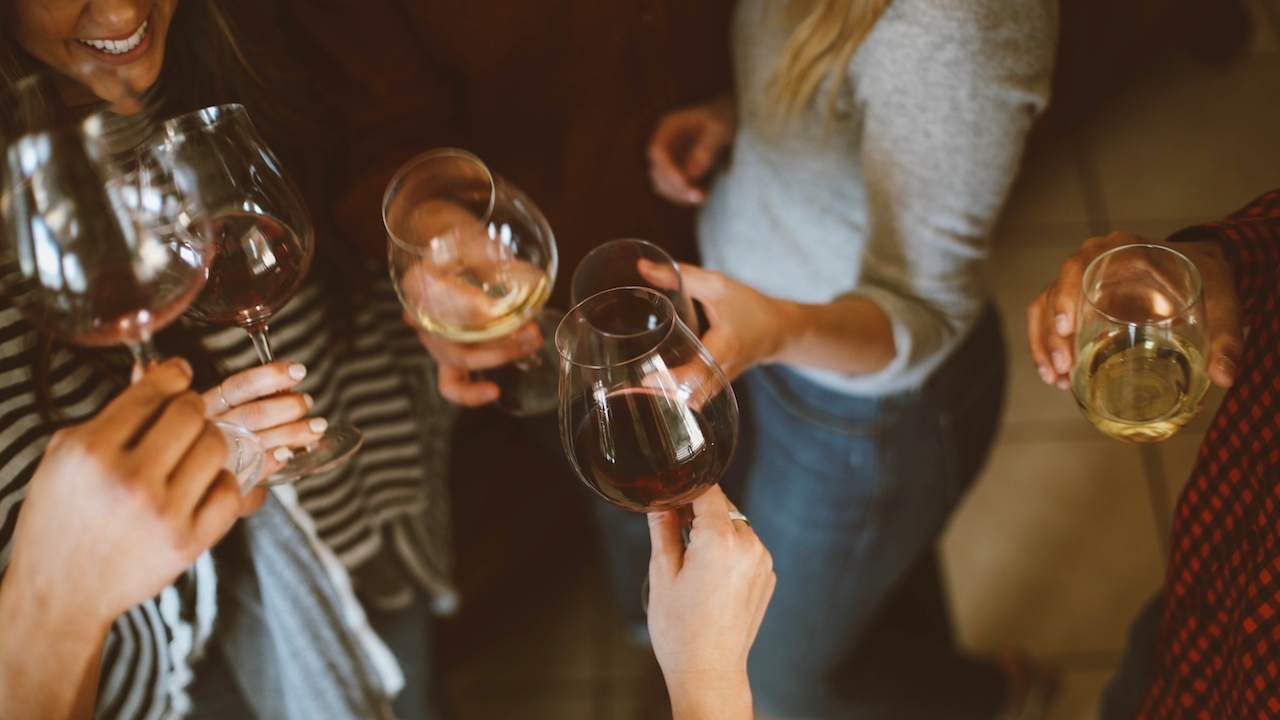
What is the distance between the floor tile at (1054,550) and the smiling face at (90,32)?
5.11 feet

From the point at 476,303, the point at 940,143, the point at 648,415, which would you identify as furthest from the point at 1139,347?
the point at 476,303

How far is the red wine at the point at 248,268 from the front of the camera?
2.31 ft

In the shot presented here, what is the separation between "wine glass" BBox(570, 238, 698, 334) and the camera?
0.76 meters

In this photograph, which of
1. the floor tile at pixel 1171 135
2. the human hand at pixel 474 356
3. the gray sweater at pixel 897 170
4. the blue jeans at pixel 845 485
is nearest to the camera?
the gray sweater at pixel 897 170

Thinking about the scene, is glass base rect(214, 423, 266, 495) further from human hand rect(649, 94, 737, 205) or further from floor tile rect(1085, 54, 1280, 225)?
floor tile rect(1085, 54, 1280, 225)

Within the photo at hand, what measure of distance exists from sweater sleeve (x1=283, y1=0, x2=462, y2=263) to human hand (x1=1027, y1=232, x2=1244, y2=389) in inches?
24.9

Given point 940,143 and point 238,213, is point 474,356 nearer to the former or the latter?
point 238,213

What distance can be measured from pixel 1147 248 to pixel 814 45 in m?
0.35

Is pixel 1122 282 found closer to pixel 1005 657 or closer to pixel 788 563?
pixel 788 563

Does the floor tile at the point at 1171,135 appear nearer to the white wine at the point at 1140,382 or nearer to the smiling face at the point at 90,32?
the white wine at the point at 1140,382

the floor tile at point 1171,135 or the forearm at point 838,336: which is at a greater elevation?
the forearm at point 838,336

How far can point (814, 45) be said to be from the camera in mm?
866

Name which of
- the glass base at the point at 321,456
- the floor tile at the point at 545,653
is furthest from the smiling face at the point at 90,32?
the floor tile at the point at 545,653

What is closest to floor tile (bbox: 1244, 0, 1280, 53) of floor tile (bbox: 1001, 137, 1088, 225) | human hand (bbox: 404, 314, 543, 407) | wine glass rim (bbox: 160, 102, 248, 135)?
floor tile (bbox: 1001, 137, 1088, 225)
